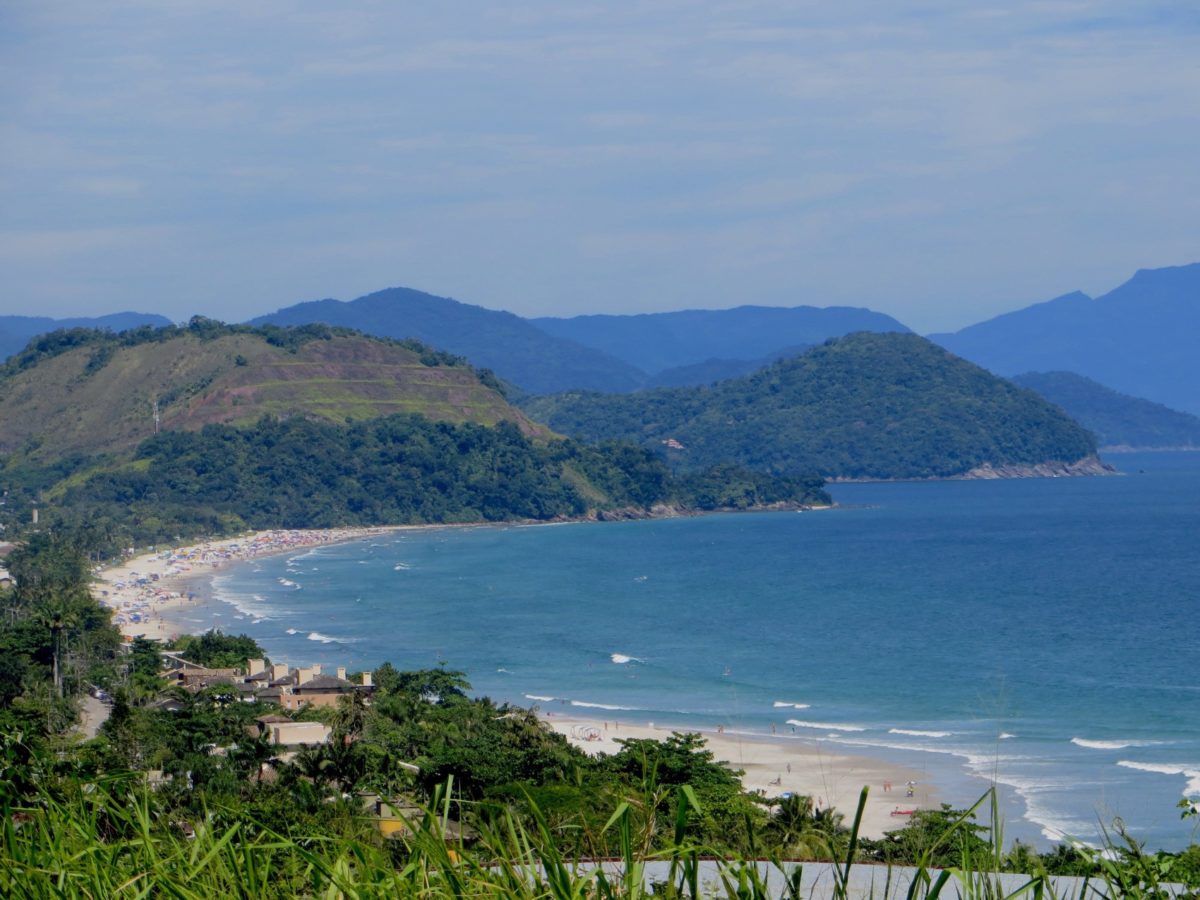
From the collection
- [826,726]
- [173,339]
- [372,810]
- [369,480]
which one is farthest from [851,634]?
[173,339]

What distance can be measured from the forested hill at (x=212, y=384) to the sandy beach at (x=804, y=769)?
312ft

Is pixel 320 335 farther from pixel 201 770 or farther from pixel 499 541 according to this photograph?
pixel 201 770

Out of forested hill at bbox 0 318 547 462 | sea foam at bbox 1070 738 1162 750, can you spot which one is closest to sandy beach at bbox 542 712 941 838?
sea foam at bbox 1070 738 1162 750

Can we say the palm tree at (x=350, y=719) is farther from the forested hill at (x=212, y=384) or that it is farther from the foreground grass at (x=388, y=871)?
the forested hill at (x=212, y=384)

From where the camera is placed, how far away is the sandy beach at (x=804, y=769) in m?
27.2

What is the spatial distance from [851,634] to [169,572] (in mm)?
42302

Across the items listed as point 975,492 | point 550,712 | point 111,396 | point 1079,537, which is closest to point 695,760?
point 550,712

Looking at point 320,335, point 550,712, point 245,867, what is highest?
point 320,335

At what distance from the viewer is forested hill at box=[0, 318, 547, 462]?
5064 inches

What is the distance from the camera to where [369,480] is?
120m

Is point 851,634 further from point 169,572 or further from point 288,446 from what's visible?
point 288,446

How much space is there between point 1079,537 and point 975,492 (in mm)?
58921

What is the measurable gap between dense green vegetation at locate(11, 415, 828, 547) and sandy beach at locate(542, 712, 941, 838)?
73.1 m

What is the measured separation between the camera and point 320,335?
14325 centimetres
